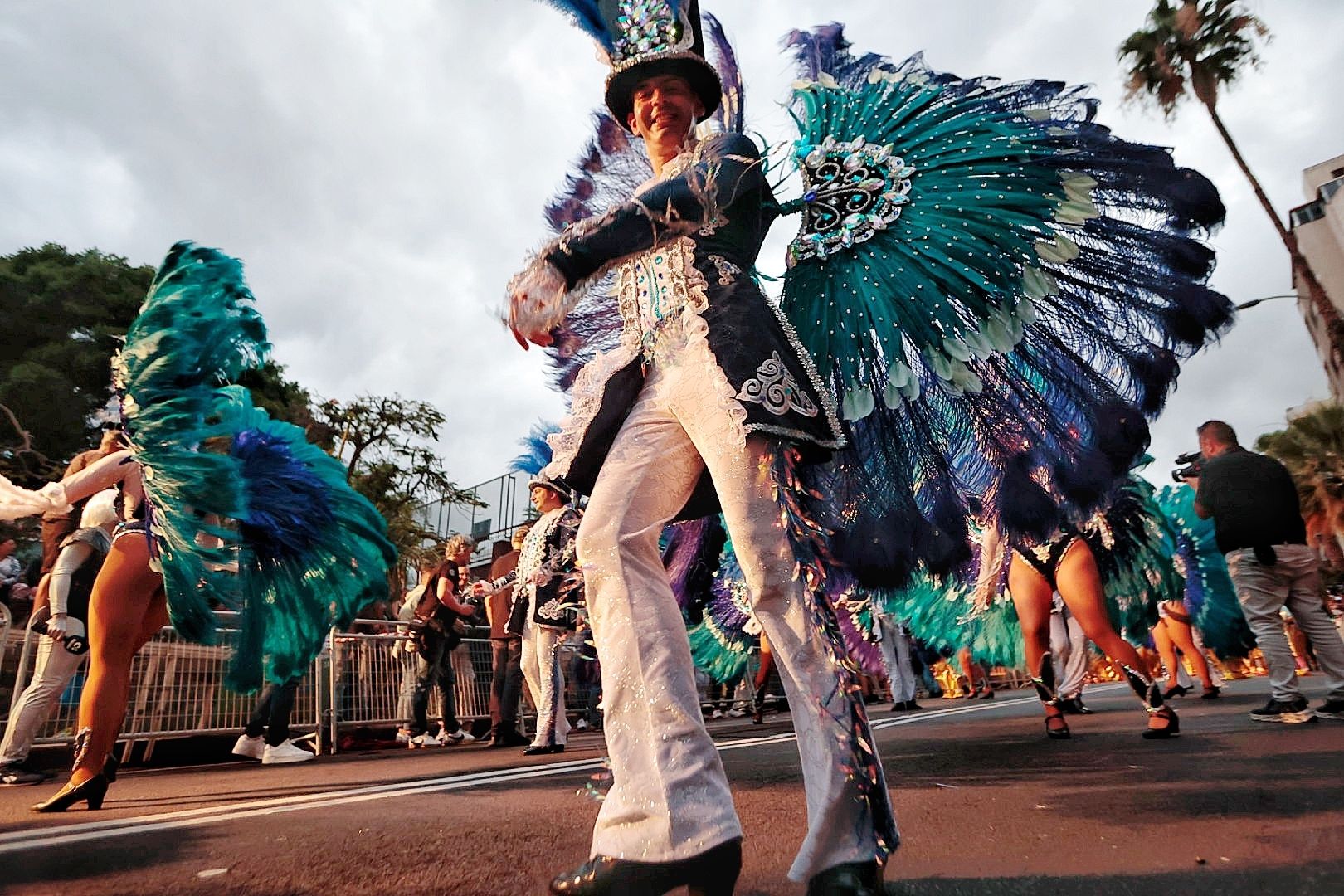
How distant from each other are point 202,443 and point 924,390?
2.93 m

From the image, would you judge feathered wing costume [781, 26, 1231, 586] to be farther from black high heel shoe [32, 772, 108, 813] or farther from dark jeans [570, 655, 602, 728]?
dark jeans [570, 655, 602, 728]

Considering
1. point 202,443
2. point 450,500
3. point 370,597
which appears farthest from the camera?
point 450,500

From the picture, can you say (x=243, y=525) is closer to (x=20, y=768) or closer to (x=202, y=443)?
(x=202, y=443)

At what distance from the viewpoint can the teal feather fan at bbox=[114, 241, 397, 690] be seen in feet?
11.3

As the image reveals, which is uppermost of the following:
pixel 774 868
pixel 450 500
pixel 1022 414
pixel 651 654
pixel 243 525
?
pixel 450 500

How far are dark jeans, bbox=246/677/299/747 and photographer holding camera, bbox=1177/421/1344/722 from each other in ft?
20.8

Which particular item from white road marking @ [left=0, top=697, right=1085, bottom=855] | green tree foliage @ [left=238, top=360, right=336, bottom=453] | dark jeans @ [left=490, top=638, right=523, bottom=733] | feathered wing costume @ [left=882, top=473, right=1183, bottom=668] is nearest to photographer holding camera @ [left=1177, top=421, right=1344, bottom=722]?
feathered wing costume @ [left=882, top=473, right=1183, bottom=668]

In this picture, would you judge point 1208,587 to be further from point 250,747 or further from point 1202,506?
point 250,747

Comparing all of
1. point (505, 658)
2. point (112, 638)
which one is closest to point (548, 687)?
point (505, 658)

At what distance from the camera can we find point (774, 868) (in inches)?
73.1

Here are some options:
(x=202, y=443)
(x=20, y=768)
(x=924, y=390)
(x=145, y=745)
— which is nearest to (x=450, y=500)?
(x=145, y=745)

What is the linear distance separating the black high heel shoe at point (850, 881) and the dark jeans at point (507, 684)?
18.3 feet

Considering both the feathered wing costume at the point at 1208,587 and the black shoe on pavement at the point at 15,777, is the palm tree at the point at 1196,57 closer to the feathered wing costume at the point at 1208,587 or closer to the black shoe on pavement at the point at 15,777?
the feathered wing costume at the point at 1208,587

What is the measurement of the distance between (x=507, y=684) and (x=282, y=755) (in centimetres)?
187
